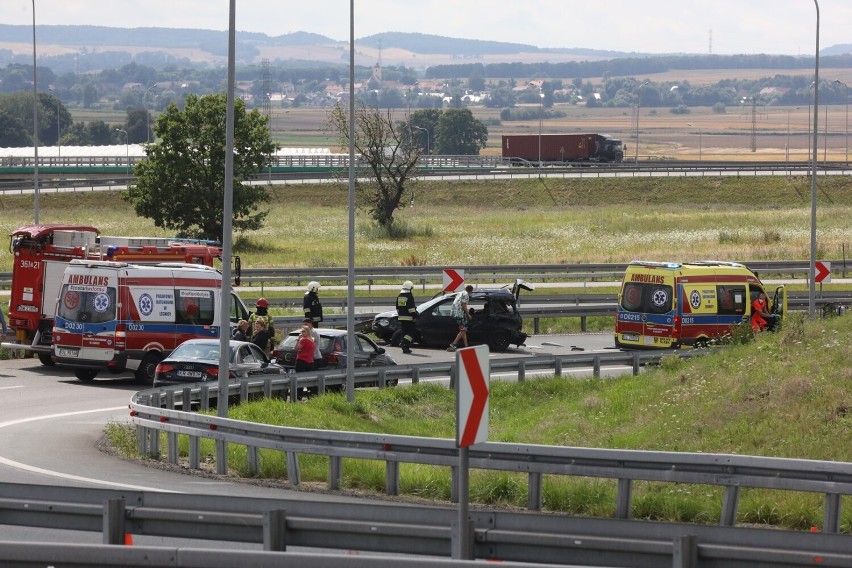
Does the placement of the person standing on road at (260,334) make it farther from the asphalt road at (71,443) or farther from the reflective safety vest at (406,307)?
the reflective safety vest at (406,307)

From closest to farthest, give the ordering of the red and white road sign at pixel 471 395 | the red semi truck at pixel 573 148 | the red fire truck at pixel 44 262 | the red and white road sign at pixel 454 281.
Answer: the red and white road sign at pixel 471 395
the red fire truck at pixel 44 262
the red and white road sign at pixel 454 281
the red semi truck at pixel 573 148

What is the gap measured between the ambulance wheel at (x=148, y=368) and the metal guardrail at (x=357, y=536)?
16316mm

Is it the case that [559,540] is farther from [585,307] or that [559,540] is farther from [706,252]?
[706,252]

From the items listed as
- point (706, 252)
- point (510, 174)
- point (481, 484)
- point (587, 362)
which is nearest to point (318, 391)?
point (587, 362)

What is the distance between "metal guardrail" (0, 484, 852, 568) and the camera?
7.91 meters

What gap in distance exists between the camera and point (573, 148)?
387 feet

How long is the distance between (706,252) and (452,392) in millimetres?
35645

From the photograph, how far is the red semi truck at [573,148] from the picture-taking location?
11781 centimetres

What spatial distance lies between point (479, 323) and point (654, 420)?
13.2 meters

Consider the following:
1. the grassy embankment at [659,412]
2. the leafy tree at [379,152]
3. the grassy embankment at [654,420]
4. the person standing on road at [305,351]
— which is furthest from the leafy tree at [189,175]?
the grassy embankment at [654,420]

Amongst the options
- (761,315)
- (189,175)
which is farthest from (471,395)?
(189,175)

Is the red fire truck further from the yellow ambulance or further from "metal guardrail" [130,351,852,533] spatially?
the yellow ambulance

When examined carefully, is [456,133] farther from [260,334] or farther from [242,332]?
[260,334]

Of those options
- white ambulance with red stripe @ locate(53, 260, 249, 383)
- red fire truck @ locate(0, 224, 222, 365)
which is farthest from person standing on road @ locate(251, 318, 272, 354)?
red fire truck @ locate(0, 224, 222, 365)
